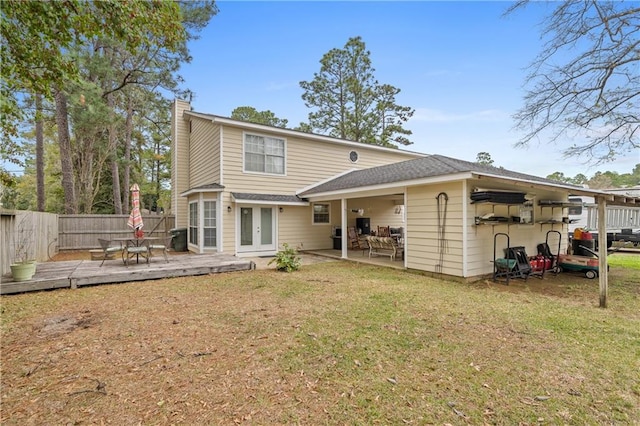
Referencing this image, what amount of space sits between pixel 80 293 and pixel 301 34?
11.4 metres

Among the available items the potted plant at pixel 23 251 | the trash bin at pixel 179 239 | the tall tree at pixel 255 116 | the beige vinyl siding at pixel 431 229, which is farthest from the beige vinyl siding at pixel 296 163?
the tall tree at pixel 255 116

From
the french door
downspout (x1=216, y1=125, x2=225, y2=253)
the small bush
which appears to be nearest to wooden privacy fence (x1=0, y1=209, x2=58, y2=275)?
downspout (x1=216, y1=125, x2=225, y2=253)

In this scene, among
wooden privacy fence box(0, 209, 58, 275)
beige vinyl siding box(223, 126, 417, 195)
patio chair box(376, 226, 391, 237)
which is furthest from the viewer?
patio chair box(376, 226, 391, 237)

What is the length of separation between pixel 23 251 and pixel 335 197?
8999mm

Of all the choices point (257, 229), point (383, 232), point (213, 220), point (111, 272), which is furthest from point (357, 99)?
point (111, 272)

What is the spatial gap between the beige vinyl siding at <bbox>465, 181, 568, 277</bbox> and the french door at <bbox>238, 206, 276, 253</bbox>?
7.39 metres

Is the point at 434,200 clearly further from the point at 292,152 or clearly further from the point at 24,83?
the point at 24,83

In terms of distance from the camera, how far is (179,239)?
12.9 m

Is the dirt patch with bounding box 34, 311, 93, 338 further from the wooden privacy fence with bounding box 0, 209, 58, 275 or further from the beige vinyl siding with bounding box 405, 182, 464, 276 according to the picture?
the beige vinyl siding with bounding box 405, 182, 464, 276

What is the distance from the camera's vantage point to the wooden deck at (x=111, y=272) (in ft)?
19.6

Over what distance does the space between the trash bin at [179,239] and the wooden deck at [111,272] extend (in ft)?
13.1

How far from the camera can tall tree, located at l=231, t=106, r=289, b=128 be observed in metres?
29.0

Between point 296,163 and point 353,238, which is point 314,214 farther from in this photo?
point 296,163

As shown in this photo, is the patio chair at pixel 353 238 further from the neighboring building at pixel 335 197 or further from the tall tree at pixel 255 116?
the tall tree at pixel 255 116
